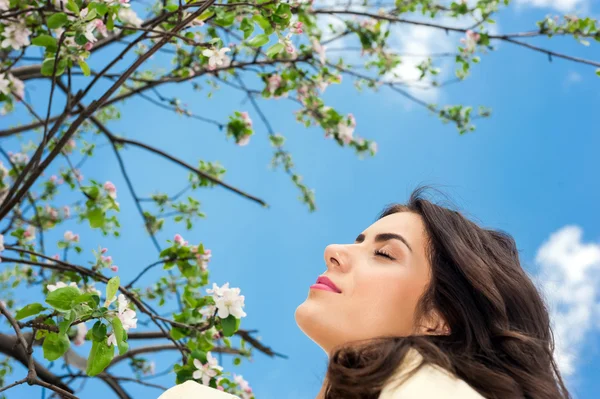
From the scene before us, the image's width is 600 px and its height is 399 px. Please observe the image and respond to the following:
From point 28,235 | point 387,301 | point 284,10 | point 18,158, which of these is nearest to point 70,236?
point 28,235

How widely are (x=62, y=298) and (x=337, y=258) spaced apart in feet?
2.06

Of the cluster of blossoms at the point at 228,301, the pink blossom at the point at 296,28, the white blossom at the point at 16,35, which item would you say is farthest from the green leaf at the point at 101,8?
the cluster of blossoms at the point at 228,301

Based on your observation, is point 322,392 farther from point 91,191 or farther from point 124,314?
point 91,191

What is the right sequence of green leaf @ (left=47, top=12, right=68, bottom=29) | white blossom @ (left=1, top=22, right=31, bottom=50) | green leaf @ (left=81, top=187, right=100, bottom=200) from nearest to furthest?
green leaf @ (left=47, top=12, right=68, bottom=29) → white blossom @ (left=1, top=22, right=31, bottom=50) → green leaf @ (left=81, top=187, right=100, bottom=200)

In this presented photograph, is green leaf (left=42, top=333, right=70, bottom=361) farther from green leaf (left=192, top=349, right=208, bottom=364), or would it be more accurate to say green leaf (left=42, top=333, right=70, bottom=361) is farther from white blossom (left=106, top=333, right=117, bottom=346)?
green leaf (left=192, top=349, right=208, bottom=364)

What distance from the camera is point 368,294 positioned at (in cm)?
140

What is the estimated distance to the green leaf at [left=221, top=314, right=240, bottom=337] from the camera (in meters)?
1.95

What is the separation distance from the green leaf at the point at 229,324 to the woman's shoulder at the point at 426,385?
962 millimetres

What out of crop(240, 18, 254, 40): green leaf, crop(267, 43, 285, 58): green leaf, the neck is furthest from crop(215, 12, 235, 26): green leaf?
the neck

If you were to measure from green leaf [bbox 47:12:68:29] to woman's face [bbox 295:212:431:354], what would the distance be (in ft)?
4.01

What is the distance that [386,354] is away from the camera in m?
1.10

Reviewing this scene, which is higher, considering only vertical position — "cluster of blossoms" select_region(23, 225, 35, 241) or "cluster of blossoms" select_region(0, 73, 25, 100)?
"cluster of blossoms" select_region(0, 73, 25, 100)

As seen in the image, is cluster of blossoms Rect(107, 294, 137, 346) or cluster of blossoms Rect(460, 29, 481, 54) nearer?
cluster of blossoms Rect(107, 294, 137, 346)

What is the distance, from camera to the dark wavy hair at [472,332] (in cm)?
111
